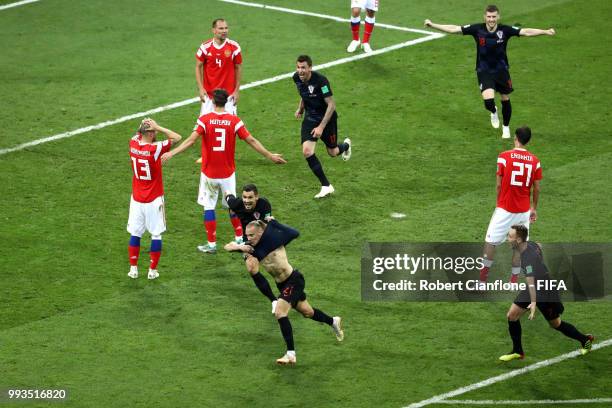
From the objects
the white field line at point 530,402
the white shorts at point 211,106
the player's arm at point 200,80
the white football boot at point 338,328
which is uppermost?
the player's arm at point 200,80

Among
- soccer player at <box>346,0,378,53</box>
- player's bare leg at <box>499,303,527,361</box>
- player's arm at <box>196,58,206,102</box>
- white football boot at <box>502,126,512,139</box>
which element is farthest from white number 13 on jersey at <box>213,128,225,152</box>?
soccer player at <box>346,0,378,53</box>

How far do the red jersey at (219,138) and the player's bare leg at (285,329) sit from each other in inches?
140

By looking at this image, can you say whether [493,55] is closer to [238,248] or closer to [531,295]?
[531,295]

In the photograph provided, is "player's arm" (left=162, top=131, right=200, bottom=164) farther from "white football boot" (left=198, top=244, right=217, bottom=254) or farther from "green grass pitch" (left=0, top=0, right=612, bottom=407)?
"green grass pitch" (left=0, top=0, right=612, bottom=407)

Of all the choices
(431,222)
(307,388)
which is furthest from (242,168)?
(307,388)

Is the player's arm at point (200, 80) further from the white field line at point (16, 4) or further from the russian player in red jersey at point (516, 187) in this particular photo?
the white field line at point (16, 4)

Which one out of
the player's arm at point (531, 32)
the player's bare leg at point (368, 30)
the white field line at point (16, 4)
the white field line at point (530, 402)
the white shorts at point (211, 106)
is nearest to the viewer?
the white field line at point (530, 402)

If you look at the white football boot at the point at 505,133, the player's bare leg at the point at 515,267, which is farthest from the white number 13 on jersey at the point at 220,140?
the white football boot at the point at 505,133

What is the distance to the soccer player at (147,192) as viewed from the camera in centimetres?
1789

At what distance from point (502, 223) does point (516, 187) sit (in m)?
0.62

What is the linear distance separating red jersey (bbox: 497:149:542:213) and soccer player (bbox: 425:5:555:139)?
574cm

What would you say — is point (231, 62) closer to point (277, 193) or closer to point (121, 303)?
point (277, 193)

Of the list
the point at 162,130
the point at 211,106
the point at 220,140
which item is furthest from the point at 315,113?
the point at 162,130

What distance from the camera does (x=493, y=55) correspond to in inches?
902
